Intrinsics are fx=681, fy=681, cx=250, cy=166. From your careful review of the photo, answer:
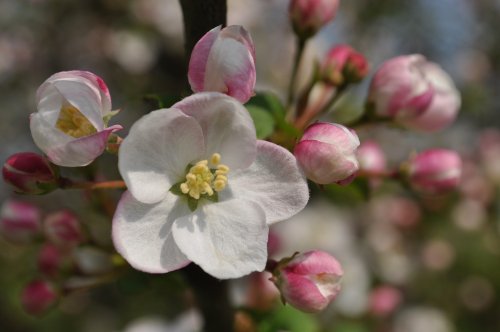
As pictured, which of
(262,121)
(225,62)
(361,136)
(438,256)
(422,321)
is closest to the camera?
(225,62)

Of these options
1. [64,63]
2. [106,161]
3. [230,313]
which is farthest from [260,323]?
[64,63]

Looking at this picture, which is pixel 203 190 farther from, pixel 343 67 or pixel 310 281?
pixel 343 67

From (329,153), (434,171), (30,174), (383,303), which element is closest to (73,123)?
(30,174)

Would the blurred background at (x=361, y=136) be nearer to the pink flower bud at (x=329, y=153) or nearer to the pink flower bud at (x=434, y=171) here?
the pink flower bud at (x=434, y=171)

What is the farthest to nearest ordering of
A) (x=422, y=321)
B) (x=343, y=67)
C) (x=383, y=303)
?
(x=422, y=321) → (x=383, y=303) → (x=343, y=67)

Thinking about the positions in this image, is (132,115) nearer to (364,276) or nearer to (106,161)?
(106,161)

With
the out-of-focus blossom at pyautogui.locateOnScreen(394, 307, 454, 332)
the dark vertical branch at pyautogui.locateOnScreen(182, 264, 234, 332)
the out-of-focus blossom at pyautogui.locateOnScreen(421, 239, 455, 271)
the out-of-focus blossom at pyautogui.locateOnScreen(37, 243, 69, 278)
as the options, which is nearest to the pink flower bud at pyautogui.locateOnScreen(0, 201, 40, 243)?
the out-of-focus blossom at pyautogui.locateOnScreen(37, 243, 69, 278)
